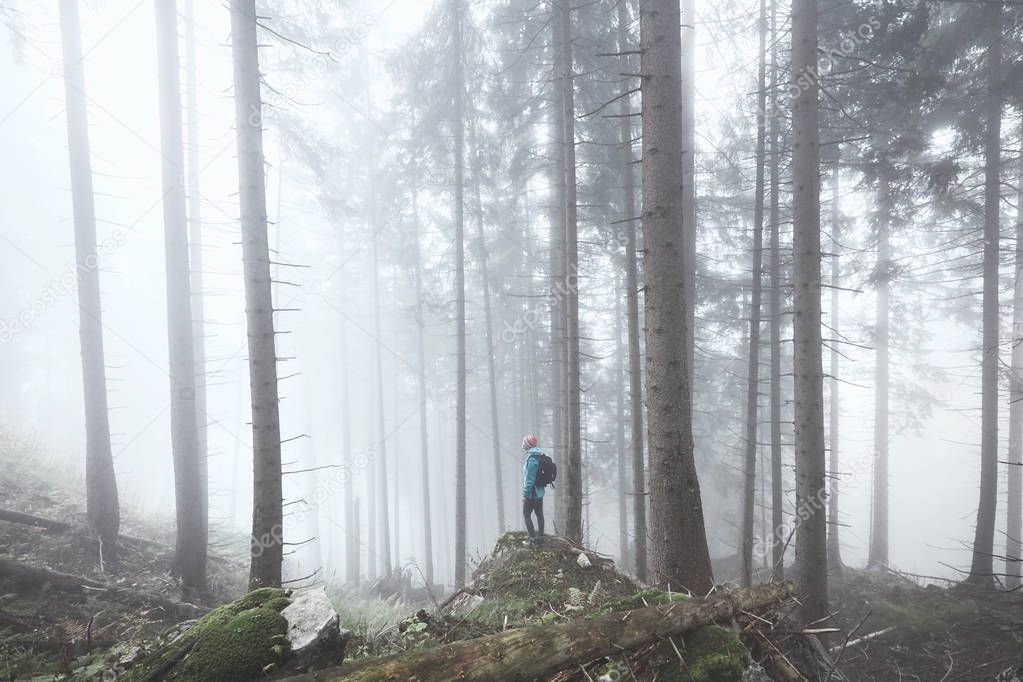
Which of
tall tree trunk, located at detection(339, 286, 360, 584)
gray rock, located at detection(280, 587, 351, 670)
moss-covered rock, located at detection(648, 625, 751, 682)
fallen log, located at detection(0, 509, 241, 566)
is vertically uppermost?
gray rock, located at detection(280, 587, 351, 670)

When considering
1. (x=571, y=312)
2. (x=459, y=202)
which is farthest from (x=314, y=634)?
(x=459, y=202)

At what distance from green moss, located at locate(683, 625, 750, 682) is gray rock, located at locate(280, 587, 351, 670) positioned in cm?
204

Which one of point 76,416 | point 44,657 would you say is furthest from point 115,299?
point 44,657

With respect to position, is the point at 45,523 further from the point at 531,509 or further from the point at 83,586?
the point at 531,509

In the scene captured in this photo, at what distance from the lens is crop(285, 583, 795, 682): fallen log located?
221cm

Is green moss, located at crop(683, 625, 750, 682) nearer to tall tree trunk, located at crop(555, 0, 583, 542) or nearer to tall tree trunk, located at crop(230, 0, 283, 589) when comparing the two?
tall tree trunk, located at crop(230, 0, 283, 589)

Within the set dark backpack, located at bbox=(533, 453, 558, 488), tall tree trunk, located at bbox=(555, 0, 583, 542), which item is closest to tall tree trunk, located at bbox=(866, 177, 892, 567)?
tall tree trunk, located at bbox=(555, 0, 583, 542)

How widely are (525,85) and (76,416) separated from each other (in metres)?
43.1

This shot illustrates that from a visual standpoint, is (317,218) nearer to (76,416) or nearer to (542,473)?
(542,473)

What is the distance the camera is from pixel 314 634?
267cm

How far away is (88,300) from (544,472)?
8.74 meters

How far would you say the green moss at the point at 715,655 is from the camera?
262 cm

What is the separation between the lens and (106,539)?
8195 millimetres

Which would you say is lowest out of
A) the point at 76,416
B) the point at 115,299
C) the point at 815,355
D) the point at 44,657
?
the point at 76,416
